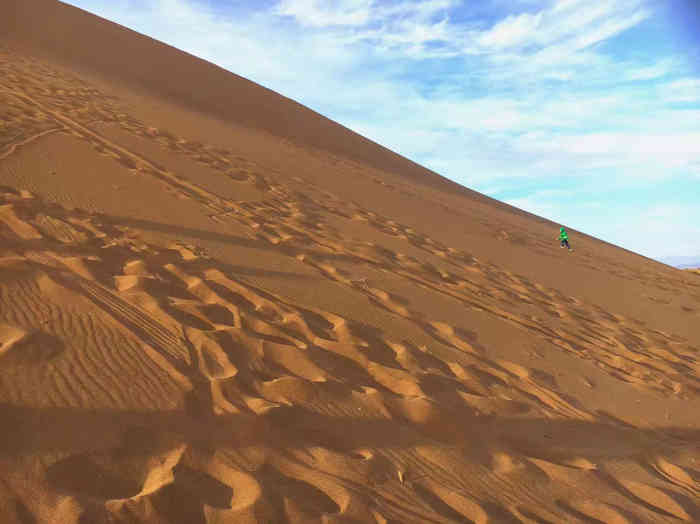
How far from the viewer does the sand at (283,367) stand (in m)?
2.22

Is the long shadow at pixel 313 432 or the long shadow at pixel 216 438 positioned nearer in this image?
the long shadow at pixel 216 438

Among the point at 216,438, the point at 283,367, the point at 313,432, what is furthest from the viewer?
the point at 283,367

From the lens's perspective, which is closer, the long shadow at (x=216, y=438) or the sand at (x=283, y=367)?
the long shadow at (x=216, y=438)

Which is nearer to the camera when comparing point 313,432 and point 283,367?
point 313,432

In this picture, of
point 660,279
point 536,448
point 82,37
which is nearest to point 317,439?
point 536,448

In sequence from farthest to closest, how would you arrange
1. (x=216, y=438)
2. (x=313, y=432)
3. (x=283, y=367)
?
(x=283, y=367)
(x=313, y=432)
(x=216, y=438)

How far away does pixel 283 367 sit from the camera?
10.5 ft

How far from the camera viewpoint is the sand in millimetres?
2225

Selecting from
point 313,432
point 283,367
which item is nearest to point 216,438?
point 313,432

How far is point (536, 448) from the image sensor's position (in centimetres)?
312

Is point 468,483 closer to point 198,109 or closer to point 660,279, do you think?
point 660,279

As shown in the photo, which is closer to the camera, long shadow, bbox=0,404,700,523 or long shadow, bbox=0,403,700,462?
long shadow, bbox=0,404,700,523

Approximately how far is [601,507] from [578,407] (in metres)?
1.24

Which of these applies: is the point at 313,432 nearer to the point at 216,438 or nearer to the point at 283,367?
the point at 216,438
